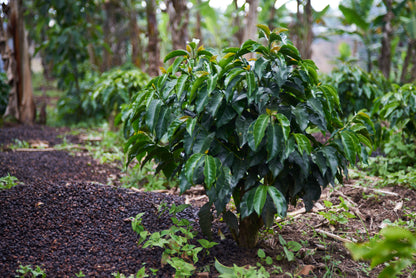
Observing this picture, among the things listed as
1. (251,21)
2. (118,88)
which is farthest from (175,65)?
(118,88)

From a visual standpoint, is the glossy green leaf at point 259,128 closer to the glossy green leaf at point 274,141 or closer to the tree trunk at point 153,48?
the glossy green leaf at point 274,141

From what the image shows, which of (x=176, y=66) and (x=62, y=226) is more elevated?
(x=176, y=66)

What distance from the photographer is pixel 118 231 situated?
7.60 ft

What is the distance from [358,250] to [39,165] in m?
3.64

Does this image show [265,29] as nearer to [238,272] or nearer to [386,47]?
[238,272]

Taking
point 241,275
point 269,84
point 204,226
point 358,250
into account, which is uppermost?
point 269,84

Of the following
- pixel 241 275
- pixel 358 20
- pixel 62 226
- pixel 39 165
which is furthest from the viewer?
pixel 358 20

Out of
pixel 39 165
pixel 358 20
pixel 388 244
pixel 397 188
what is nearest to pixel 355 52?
pixel 358 20

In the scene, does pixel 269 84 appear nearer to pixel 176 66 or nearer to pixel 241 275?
pixel 176 66

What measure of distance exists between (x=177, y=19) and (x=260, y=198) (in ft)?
15.1

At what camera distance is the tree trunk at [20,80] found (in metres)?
6.38

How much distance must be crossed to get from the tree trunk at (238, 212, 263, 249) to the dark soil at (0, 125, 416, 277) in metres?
0.06

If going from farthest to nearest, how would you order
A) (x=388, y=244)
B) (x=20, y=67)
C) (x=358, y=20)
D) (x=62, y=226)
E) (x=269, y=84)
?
1. (x=358, y=20)
2. (x=20, y=67)
3. (x=62, y=226)
4. (x=269, y=84)
5. (x=388, y=244)

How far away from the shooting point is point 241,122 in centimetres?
187
